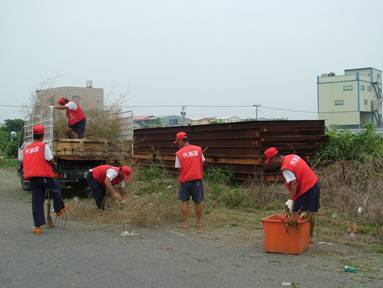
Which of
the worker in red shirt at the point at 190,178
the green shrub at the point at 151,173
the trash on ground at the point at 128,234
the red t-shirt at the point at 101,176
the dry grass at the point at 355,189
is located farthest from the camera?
the green shrub at the point at 151,173

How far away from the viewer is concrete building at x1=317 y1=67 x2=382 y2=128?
138ft

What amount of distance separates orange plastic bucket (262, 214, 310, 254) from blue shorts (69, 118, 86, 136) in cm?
699

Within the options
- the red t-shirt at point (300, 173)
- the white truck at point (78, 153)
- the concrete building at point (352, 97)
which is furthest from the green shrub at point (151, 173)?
the concrete building at point (352, 97)

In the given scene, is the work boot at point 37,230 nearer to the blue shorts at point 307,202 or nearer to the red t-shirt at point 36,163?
the red t-shirt at point 36,163

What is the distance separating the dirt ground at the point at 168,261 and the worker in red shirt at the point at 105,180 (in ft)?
2.75

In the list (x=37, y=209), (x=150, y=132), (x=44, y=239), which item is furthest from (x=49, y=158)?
(x=150, y=132)

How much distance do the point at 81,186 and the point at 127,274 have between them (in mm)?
7989

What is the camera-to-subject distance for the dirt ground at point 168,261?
5289 millimetres

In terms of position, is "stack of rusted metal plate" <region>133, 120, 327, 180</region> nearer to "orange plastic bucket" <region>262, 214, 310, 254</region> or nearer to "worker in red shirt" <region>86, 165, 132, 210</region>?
"worker in red shirt" <region>86, 165, 132, 210</region>

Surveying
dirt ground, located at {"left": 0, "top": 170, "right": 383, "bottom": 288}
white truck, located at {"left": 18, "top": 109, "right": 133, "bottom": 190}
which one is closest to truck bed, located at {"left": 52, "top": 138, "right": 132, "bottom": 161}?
white truck, located at {"left": 18, "top": 109, "right": 133, "bottom": 190}

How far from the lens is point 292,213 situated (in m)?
6.67

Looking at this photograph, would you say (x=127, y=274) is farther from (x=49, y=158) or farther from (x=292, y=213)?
(x=49, y=158)

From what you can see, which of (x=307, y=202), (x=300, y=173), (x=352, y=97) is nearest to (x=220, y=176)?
(x=307, y=202)

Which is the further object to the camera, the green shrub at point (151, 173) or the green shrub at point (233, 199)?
the green shrub at point (151, 173)
